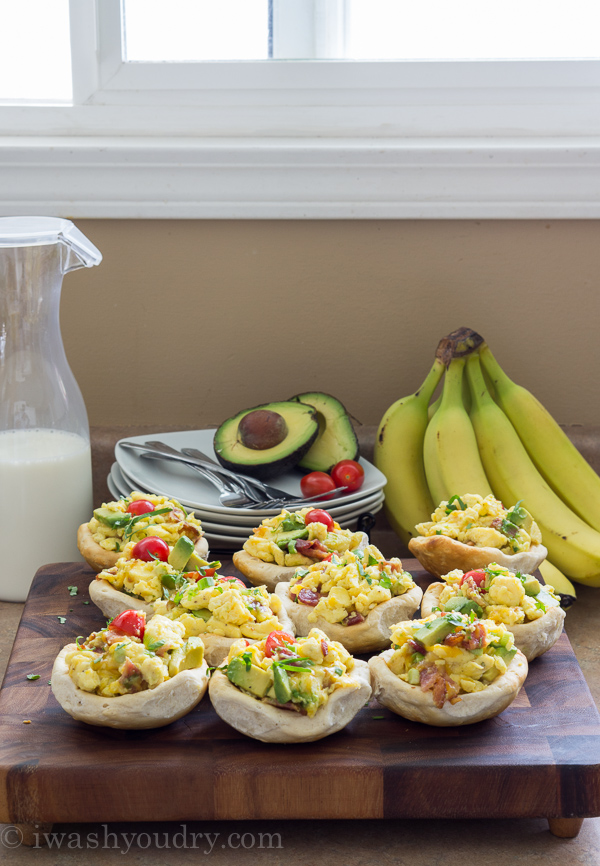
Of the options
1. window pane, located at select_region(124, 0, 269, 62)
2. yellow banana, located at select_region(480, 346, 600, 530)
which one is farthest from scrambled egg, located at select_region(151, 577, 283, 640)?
window pane, located at select_region(124, 0, 269, 62)

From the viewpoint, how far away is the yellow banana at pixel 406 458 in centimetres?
160

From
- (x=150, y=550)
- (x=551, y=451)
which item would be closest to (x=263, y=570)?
(x=150, y=550)

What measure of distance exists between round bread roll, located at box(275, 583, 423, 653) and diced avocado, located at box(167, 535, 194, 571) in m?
0.14

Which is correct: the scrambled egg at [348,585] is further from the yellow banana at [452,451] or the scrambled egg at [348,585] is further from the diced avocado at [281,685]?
the yellow banana at [452,451]

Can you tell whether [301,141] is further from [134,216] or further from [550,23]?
[550,23]

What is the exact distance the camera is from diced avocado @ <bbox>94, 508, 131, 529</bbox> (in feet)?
4.29

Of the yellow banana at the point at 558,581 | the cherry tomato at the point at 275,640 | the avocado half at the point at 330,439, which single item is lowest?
the yellow banana at the point at 558,581

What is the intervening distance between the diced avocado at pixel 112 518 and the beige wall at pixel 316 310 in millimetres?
517

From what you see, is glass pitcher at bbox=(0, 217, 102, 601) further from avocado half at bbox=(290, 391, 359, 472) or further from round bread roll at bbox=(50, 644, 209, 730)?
round bread roll at bbox=(50, 644, 209, 730)

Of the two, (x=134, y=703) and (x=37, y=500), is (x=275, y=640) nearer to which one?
(x=134, y=703)

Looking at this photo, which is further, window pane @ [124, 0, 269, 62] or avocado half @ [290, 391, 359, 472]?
window pane @ [124, 0, 269, 62]

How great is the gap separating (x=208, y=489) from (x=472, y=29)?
1.10 meters

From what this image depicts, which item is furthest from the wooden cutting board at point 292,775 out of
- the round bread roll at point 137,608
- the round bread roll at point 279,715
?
the round bread roll at point 137,608

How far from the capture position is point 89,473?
4.82 ft
